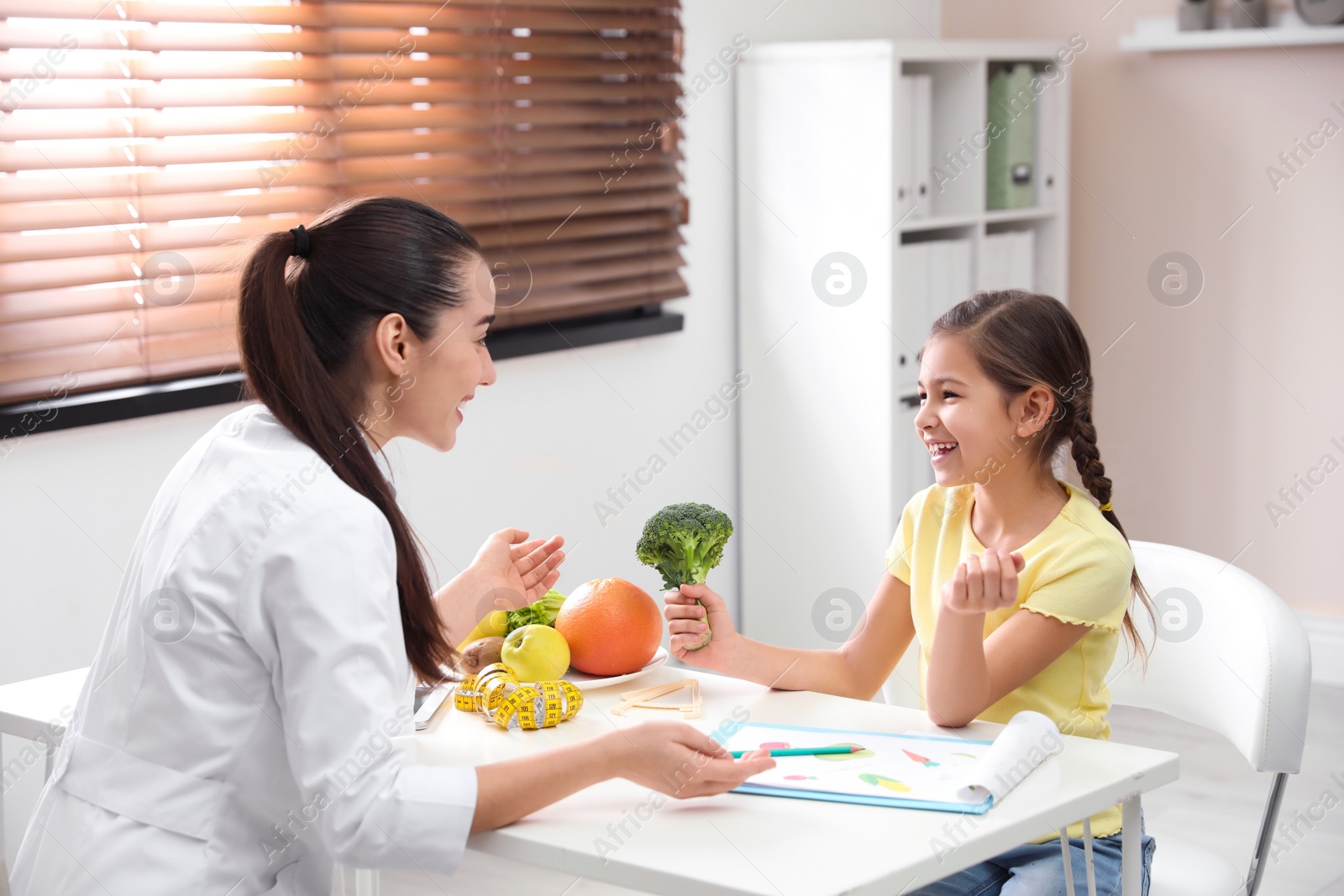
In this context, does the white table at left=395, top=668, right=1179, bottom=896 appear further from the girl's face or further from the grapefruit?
the girl's face

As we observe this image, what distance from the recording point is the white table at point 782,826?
1.05 metres

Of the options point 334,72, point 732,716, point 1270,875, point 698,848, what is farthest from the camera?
point 334,72

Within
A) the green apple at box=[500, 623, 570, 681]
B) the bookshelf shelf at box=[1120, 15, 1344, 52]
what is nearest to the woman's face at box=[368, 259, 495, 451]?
the green apple at box=[500, 623, 570, 681]

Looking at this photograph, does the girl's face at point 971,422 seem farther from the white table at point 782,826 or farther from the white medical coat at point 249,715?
the white medical coat at point 249,715

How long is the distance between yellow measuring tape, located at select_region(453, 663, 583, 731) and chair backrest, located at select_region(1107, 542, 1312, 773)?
0.73 m

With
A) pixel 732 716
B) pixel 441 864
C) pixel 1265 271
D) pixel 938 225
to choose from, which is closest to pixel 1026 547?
pixel 732 716

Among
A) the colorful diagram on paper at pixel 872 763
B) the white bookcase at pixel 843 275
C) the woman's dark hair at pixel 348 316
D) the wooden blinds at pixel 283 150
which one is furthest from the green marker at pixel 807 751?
the white bookcase at pixel 843 275

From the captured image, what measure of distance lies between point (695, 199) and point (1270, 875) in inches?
77.5

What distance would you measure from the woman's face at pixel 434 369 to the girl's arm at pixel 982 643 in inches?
20.4

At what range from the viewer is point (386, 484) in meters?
1.27

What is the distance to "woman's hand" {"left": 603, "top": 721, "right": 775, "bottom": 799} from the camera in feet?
3.82

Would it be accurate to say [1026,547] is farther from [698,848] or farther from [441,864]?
[441,864]

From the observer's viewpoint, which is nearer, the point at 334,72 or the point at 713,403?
the point at 334,72

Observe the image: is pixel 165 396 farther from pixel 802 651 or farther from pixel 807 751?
pixel 807 751
